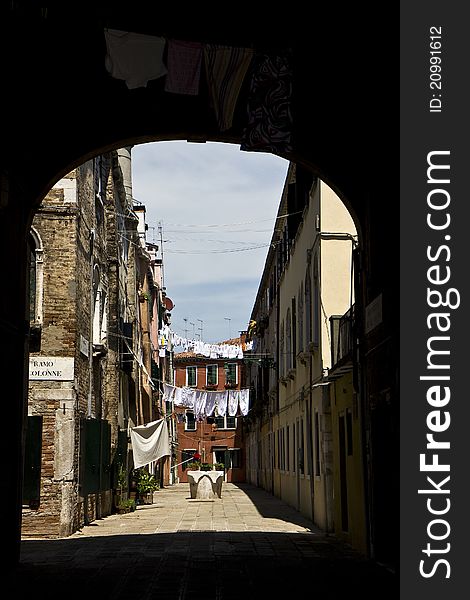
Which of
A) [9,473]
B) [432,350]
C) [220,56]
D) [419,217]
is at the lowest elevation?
[9,473]

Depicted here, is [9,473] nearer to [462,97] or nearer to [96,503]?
[462,97]

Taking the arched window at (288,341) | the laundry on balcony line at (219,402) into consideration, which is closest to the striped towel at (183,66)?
the arched window at (288,341)

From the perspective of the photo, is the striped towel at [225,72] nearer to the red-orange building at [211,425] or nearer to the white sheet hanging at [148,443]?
the white sheet hanging at [148,443]

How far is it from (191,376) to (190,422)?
3.54m

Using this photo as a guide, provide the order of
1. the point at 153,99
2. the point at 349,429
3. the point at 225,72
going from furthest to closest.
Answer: the point at 349,429, the point at 153,99, the point at 225,72

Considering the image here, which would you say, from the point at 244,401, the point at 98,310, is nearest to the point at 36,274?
the point at 98,310

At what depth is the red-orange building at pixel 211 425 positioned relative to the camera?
65.9 metres

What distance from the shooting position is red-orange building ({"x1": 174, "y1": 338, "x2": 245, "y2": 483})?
216 feet

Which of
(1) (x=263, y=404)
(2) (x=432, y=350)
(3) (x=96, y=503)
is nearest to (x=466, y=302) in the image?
(2) (x=432, y=350)

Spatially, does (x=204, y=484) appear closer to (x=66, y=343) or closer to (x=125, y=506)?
(x=125, y=506)

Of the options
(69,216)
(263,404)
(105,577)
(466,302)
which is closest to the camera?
(466,302)

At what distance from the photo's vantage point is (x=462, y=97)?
8.17m

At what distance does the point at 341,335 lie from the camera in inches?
695

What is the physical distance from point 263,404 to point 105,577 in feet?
95.6
